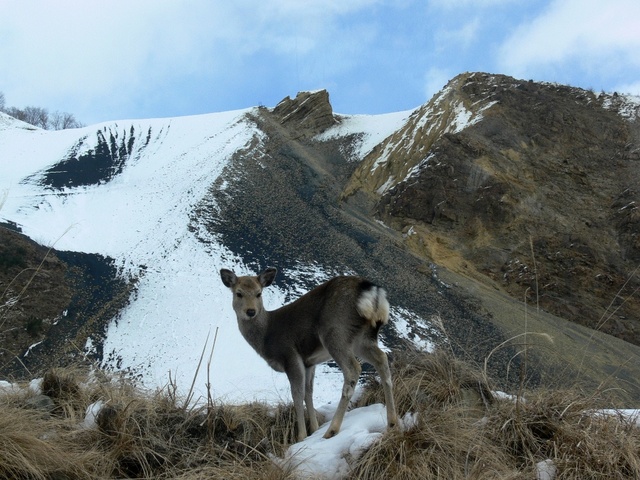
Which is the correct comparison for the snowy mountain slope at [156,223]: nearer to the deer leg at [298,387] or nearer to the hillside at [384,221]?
the hillside at [384,221]

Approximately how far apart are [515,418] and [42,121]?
97393mm

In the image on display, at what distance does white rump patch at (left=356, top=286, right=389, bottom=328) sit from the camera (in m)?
5.49

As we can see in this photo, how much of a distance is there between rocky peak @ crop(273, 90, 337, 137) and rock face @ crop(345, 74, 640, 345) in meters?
13.3

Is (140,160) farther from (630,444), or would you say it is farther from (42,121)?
(42,121)

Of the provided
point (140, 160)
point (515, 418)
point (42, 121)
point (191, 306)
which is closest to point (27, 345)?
point (191, 306)

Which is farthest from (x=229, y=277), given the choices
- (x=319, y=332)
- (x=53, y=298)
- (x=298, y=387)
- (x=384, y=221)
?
(x=384, y=221)

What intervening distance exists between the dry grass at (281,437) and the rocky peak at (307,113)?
51.3m

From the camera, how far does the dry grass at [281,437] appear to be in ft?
13.9

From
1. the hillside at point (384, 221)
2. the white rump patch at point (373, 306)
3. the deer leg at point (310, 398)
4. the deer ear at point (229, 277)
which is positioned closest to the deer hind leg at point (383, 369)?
the white rump patch at point (373, 306)

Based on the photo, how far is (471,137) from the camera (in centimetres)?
3962

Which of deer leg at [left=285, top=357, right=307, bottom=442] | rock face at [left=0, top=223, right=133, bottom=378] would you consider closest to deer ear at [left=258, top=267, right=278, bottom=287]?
deer leg at [left=285, top=357, right=307, bottom=442]

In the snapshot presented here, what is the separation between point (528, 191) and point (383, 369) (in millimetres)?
34398

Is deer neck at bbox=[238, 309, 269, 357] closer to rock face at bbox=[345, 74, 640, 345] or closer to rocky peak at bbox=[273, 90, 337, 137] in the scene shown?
rock face at bbox=[345, 74, 640, 345]

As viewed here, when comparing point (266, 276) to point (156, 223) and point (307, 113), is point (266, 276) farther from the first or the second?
point (307, 113)
